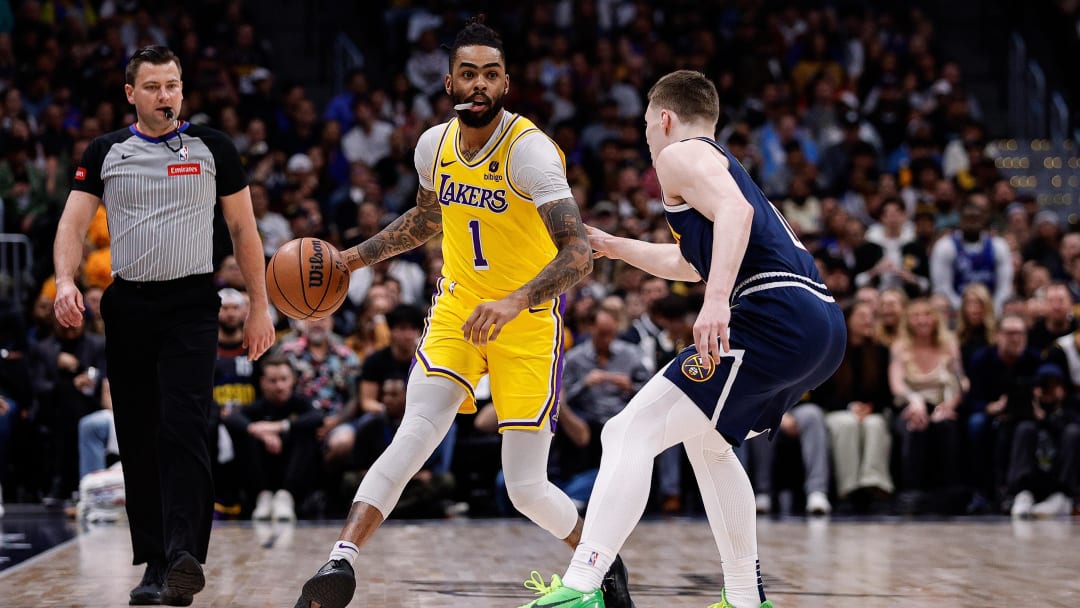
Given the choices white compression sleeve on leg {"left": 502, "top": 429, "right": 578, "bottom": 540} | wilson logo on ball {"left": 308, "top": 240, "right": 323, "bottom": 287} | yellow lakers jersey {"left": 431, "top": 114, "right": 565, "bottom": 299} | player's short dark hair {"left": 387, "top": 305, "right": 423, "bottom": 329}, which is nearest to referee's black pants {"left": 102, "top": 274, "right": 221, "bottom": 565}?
wilson logo on ball {"left": 308, "top": 240, "right": 323, "bottom": 287}

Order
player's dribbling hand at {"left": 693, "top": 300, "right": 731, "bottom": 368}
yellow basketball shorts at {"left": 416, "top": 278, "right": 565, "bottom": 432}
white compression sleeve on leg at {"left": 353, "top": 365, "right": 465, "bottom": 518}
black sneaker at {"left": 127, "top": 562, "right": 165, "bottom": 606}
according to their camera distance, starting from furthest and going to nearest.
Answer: black sneaker at {"left": 127, "top": 562, "right": 165, "bottom": 606} → yellow basketball shorts at {"left": 416, "top": 278, "right": 565, "bottom": 432} → white compression sleeve on leg at {"left": 353, "top": 365, "right": 465, "bottom": 518} → player's dribbling hand at {"left": 693, "top": 300, "right": 731, "bottom": 368}

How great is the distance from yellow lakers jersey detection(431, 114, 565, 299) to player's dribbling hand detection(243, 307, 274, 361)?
0.85 m

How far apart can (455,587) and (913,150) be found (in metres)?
10.9

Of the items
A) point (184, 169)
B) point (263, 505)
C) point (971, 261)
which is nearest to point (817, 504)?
point (971, 261)

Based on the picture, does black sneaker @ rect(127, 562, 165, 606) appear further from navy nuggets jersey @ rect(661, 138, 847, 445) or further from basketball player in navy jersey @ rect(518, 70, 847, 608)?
navy nuggets jersey @ rect(661, 138, 847, 445)

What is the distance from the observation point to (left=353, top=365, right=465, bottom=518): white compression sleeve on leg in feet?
16.4

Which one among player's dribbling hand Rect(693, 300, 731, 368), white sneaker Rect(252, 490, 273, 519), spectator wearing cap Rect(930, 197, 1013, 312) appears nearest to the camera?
player's dribbling hand Rect(693, 300, 731, 368)

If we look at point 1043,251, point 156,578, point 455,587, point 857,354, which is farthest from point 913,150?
point 156,578

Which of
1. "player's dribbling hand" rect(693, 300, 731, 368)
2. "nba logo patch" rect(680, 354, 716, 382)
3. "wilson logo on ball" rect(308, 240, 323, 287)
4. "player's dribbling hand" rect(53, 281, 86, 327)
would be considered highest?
"wilson logo on ball" rect(308, 240, 323, 287)

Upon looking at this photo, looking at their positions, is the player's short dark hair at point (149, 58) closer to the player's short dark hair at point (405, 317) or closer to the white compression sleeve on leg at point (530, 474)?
the white compression sleeve on leg at point (530, 474)

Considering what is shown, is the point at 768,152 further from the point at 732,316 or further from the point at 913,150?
the point at 732,316

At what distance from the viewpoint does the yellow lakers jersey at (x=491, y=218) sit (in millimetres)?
5191

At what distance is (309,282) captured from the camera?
5.41 meters

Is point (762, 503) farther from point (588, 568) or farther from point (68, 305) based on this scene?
point (68, 305)
